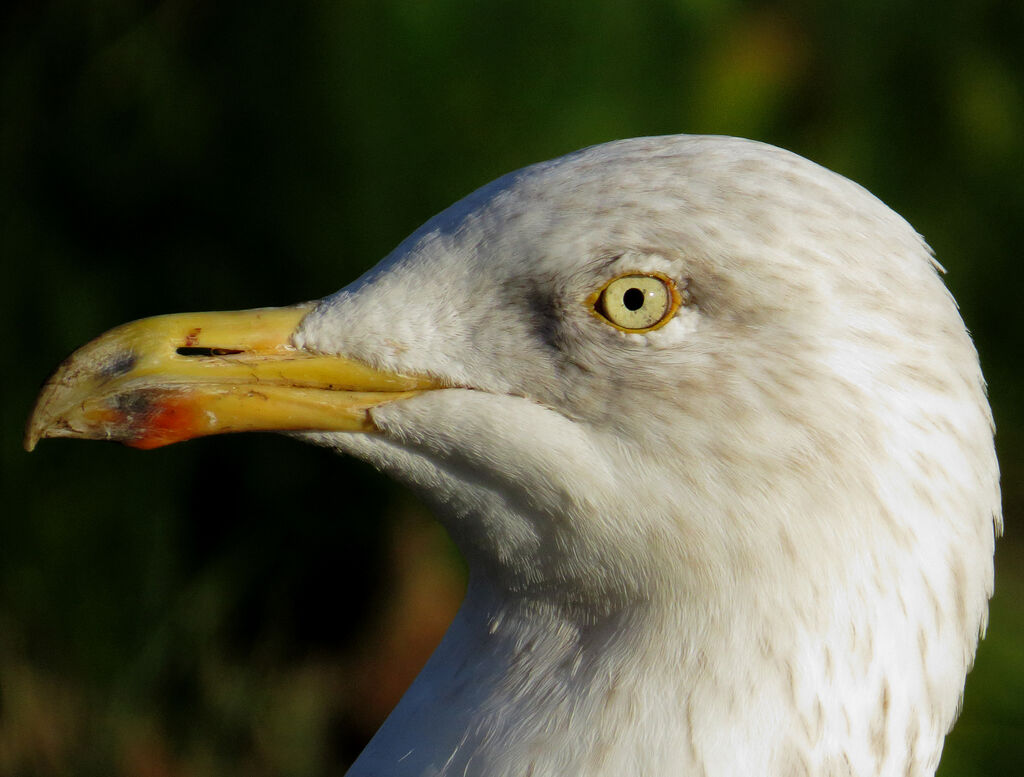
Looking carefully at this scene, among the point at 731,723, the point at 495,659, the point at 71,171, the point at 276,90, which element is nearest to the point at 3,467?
the point at 71,171

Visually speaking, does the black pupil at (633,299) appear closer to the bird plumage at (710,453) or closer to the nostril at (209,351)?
the bird plumage at (710,453)

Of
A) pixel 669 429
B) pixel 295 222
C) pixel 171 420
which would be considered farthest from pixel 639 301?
pixel 295 222

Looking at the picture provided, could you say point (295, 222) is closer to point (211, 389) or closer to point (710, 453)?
point (211, 389)

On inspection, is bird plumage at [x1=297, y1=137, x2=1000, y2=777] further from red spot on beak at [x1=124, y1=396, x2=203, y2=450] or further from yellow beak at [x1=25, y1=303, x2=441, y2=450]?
red spot on beak at [x1=124, y1=396, x2=203, y2=450]

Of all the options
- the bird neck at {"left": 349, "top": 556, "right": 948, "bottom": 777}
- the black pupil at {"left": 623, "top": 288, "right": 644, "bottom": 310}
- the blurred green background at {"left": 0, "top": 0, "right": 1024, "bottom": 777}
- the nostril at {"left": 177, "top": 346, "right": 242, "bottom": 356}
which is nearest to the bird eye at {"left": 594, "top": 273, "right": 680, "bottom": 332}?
the black pupil at {"left": 623, "top": 288, "right": 644, "bottom": 310}

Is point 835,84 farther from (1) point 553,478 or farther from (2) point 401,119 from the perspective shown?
(1) point 553,478
